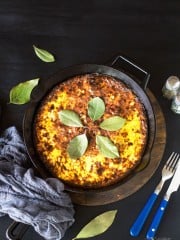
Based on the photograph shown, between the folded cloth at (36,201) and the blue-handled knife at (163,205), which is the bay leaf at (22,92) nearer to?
the folded cloth at (36,201)

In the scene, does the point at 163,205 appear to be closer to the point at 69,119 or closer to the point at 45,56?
the point at 69,119

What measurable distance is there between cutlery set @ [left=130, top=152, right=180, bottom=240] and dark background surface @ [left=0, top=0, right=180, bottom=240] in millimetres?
78

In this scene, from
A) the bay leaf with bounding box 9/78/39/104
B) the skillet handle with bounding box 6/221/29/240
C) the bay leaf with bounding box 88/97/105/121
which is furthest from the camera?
the bay leaf with bounding box 9/78/39/104

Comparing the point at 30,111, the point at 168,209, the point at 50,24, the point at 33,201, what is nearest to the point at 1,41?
the point at 50,24

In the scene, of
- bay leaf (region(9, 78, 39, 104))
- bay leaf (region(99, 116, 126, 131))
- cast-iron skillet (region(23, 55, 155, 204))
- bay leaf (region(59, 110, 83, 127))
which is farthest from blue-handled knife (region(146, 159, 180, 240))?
bay leaf (region(9, 78, 39, 104))

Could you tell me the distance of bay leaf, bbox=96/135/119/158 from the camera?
52.1 inches

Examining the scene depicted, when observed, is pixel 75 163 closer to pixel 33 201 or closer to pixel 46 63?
pixel 33 201

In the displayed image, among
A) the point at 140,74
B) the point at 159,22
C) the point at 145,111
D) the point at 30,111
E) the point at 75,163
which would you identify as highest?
the point at 159,22

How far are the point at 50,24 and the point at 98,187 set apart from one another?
0.61 meters

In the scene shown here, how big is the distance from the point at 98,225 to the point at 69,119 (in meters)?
0.33

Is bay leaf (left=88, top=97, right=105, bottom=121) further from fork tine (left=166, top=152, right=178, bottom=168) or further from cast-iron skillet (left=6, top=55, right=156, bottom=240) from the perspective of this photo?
fork tine (left=166, top=152, right=178, bottom=168)

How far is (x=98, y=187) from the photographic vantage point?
52.5 inches

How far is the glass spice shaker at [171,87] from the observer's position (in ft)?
4.58

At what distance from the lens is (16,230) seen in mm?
1317
